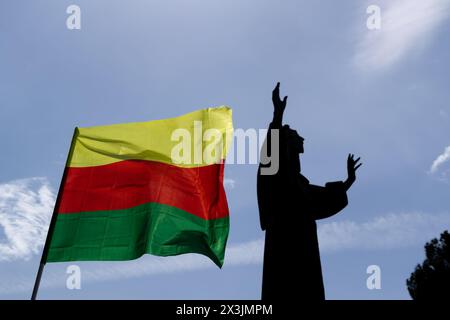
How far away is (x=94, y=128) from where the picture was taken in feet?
30.3

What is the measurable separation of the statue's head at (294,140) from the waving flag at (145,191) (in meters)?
2.06

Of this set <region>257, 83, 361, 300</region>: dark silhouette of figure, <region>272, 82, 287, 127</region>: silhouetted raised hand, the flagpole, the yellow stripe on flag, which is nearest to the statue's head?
<region>257, 83, 361, 300</region>: dark silhouette of figure

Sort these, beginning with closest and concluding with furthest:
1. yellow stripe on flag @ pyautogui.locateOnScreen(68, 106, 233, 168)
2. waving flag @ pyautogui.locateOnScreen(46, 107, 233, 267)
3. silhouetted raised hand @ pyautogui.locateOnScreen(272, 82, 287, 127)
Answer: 1. silhouetted raised hand @ pyautogui.locateOnScreen(272, 82, 287, 127)
2. waving flag @ pyautogui.locateOnScreen(46, 107, 233, 267)
3. yellow stripe on flag @ pyautogui.locateOnScreen(68, 106, 233, 168)

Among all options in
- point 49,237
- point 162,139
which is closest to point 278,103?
point 162,139

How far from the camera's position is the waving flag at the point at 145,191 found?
8.35 metres

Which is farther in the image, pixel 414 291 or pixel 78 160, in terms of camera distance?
pixel 414 291

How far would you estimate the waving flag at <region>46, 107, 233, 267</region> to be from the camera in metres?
8.35

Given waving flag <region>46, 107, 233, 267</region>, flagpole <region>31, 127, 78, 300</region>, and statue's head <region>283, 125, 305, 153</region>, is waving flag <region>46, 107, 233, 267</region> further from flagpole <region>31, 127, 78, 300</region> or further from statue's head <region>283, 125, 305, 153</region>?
statue's head <region>283, 125, 305, 153</region>

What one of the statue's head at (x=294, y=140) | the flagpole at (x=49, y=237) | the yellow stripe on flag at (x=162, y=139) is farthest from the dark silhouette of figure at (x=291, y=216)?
the flagpole at (x=49, y=237)

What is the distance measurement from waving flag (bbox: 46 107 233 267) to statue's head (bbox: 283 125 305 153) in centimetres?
206

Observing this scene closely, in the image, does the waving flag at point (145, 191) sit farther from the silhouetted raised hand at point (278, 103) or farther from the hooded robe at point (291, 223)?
the silhouetted raised hand at point (278, 103)

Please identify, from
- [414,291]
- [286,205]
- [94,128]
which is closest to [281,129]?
[286,205]
